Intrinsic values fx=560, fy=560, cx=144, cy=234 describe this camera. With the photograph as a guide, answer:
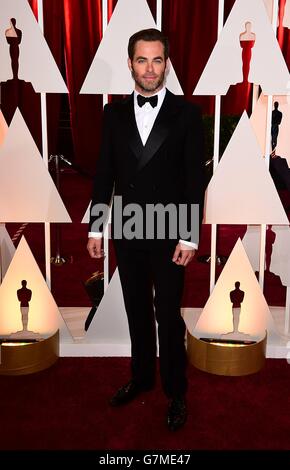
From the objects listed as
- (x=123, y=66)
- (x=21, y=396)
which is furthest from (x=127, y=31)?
(x=21, y=396)

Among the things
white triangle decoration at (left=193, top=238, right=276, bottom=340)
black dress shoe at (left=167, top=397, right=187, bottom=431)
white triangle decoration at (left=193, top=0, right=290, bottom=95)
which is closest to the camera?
black dress shoe at (left=167, top=397, right=187, bottom=431)

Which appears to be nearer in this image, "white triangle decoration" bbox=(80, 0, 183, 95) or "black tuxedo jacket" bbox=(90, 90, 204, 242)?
"black tuxedo jacket" bbox=(90, 90, 204, 242)

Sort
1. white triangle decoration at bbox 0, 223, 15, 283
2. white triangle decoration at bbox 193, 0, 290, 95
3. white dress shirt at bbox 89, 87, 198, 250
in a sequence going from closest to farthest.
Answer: white dress shirt at bbox 89, 87, 198, 250 < white triangle decoration at bbox 193, 0, 290, 95 < white triangle decoration at bbox 0, 223, 15, 283

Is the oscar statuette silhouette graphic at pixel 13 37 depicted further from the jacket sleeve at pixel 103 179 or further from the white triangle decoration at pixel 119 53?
the jacket sleeve at pixel 103 179

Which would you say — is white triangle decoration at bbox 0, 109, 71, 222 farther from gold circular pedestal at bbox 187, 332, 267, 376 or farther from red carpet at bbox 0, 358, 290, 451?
gold circular pedestal at bbox 187, 332, 267, 376

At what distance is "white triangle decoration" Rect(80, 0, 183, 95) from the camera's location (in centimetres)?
249

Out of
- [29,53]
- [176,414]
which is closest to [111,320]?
[176,414]

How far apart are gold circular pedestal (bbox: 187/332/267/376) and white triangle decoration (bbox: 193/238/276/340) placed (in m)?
0.09

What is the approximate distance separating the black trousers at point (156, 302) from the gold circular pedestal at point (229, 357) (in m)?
0.36

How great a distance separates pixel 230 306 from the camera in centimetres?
280

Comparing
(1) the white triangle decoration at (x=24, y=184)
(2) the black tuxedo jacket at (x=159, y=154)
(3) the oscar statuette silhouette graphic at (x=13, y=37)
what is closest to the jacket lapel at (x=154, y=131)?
(2) the black tuxedo jacket at (x=159, y=154)

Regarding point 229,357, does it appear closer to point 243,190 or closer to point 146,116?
point 243,190

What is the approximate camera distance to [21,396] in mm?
2539

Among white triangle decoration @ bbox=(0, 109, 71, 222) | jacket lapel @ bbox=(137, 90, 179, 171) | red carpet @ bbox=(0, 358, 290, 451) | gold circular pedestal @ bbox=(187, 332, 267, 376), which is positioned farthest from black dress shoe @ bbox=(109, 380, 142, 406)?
jacket lapel @ bbox=(137, 90, 179, 171)
